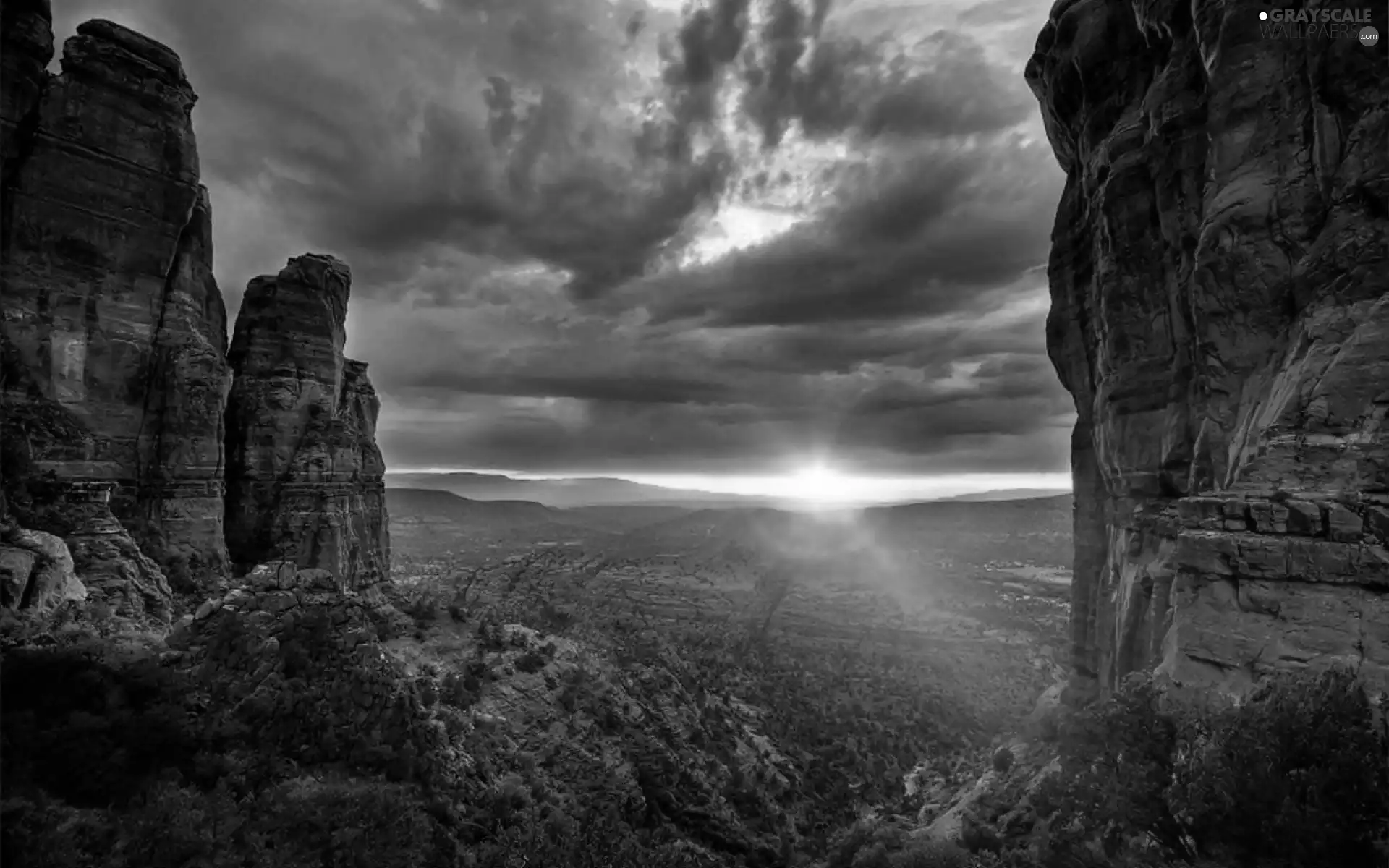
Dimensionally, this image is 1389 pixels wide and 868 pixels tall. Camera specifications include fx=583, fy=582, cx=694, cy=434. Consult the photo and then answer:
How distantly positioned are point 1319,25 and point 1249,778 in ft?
65.9

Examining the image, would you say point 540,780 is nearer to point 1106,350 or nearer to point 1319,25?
point 1106,350

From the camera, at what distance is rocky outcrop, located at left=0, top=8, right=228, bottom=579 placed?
25.3 meters

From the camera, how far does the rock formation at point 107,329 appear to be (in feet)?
80.0

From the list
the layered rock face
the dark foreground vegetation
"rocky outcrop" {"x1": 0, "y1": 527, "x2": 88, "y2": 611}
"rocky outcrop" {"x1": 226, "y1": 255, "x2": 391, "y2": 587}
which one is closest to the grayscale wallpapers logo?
the layered rock face

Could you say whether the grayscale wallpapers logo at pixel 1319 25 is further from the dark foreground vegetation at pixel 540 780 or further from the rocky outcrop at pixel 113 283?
the rocky outcrop at pixel 113 283

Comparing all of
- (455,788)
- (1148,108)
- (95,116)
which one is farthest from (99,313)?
(1148,108)

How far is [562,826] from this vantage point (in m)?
23.5

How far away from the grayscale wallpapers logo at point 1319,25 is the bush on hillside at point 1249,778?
55.1ft

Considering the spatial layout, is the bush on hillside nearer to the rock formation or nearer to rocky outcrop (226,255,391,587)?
the rock formation

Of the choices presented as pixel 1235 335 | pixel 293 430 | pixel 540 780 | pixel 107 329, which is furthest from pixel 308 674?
pixel 1235 335

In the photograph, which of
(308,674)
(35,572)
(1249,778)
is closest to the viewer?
(1249,778)

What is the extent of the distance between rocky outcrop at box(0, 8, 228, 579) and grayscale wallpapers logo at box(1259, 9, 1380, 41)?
45539mm

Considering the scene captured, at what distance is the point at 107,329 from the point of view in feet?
91.4

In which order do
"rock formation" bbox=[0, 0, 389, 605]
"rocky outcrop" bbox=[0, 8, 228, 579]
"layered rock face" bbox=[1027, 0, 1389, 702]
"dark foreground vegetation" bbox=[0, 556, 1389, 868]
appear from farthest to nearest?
"rocky outcrop" bbox=[0, 8, 228, 579] → "rock formation" bbox=[0, 0, 389, 605] → "layered rock face" bbox=[1027, 0, 1389, 702] → "dark foreground vegetation" bbox=[0, 556, 1389, 868]
